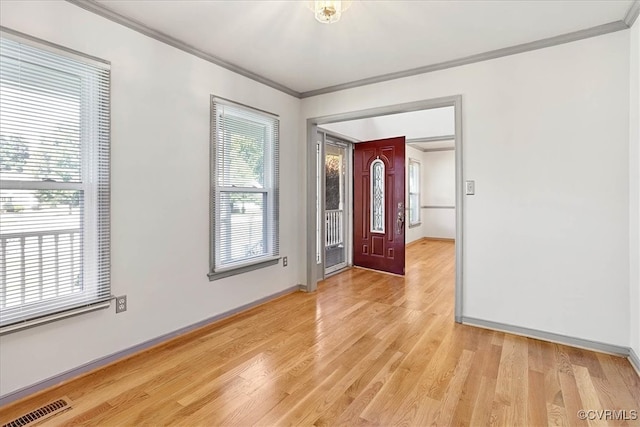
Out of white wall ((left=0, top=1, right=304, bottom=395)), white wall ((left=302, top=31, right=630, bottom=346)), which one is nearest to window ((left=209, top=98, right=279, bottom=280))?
white wall ((left=0, top=1, right=304, bottom=395))

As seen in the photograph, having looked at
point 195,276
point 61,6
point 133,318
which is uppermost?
point 61,6

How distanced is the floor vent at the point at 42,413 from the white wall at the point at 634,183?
12.1 feet

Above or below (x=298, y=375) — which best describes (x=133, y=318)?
above

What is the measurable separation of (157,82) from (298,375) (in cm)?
248

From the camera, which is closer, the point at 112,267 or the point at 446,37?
the point at 112,267

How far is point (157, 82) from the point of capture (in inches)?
105

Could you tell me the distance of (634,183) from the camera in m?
2.37

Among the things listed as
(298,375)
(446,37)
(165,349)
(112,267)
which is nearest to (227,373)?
(298,375)

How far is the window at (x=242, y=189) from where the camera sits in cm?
320

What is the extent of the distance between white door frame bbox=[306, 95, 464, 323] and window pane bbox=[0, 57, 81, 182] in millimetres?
2481

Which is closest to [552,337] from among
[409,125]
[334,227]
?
[334,227]

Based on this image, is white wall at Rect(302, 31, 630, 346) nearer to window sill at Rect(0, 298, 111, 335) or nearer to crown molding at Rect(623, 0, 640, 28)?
crown molding at Rect(623, 0, 640, 28)

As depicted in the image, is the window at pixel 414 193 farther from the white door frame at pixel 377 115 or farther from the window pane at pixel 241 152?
the window pane at pixel 241 152

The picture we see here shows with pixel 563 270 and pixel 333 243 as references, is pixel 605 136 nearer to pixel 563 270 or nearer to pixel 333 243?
pixel 563 270
